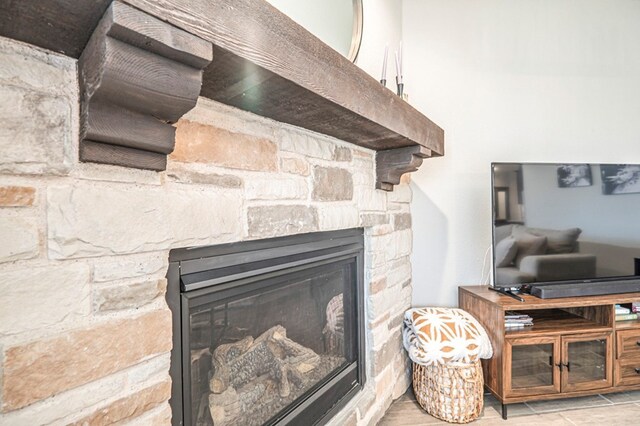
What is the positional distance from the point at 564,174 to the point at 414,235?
3.36ft

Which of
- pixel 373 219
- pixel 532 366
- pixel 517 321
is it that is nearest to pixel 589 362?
pixel 532 366

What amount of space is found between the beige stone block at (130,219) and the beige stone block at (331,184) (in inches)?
17.5

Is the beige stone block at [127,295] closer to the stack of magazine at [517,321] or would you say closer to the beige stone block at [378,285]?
the beige stone block at [378,285]

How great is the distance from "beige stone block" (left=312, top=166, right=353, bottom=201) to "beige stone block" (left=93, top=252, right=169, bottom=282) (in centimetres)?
64

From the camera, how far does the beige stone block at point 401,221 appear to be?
2.06 meters

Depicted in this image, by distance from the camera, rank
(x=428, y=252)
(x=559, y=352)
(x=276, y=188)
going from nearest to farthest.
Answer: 1. (x=276, y=188)
2. (x=559, y=352)
3. (x=428, y=252)

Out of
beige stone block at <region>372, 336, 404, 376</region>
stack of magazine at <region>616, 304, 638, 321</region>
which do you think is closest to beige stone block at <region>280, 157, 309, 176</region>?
beige stone block at <region>372, 336, 404, 376</region>

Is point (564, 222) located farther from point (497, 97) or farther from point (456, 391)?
point (456, 391)

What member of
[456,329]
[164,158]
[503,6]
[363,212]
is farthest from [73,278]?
[503,6]

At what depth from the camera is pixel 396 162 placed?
1.73 metres

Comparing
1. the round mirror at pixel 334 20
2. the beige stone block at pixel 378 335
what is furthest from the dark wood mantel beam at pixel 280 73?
the beige stone block at pixel 378 335

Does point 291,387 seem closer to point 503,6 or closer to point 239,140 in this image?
point 239,140

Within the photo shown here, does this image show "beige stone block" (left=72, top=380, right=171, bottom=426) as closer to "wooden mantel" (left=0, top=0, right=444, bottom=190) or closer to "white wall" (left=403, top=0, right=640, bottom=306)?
"wooden mantel" (left=0, top=0, right=444, bottom=190)

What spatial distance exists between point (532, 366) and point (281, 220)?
5.93ft
